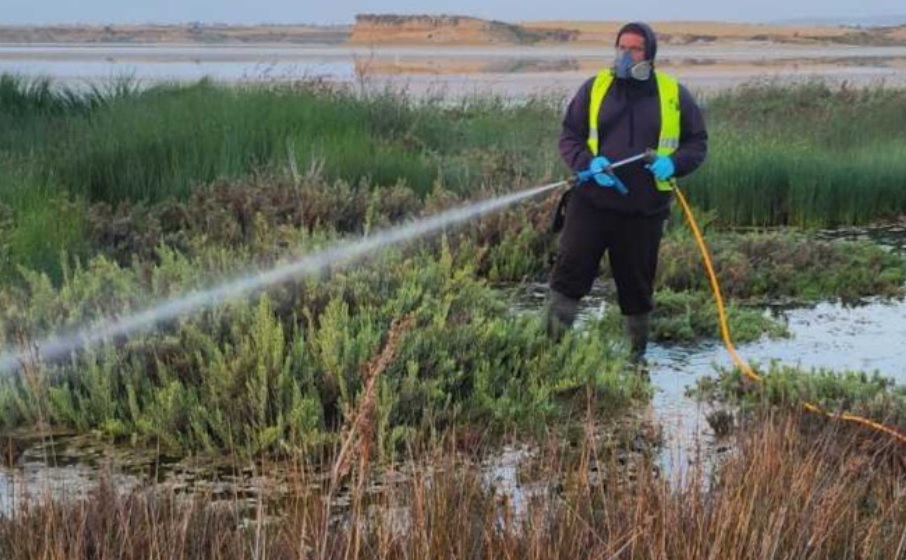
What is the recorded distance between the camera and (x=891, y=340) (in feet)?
30.7

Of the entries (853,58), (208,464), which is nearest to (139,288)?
(208,464)

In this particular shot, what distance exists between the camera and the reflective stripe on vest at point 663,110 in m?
8.15

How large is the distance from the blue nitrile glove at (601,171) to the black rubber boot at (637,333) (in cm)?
105

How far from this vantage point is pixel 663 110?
323 inches

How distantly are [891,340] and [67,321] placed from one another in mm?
5114

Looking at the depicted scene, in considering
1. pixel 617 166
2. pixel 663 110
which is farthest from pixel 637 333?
pixel 663 110

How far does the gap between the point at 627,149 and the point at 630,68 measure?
0.45m

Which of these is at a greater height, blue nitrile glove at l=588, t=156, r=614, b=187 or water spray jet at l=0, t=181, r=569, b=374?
blue nitrile glove at l=588, t=156, r=614, b=187

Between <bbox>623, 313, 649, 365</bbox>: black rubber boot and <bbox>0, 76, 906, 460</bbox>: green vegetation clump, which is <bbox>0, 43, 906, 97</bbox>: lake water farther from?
<bbox>623, 313, 649, 365</bbox>: black rubber boot

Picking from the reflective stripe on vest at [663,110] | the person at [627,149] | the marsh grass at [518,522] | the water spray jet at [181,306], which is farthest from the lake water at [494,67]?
the marsh grass at [518,522]

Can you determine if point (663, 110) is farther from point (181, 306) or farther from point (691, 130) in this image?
point (181, 306)

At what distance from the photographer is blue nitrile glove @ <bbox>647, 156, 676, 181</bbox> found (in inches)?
312

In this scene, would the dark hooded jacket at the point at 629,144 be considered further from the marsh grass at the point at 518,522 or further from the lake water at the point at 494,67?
the lake water at the point at 494,67

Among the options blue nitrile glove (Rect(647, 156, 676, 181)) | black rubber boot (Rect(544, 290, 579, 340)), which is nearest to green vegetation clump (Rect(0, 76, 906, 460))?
black rubber boot (Rect(544, 290, 579, 340))
